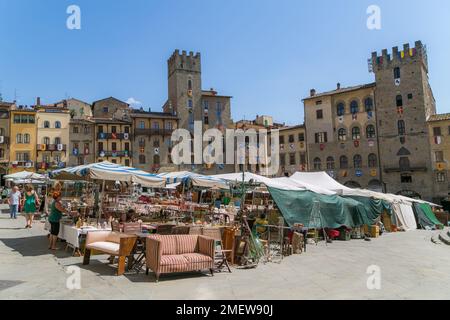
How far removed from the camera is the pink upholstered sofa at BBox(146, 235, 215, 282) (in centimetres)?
675

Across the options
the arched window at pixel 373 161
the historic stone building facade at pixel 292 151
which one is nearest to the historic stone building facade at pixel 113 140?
the historic stone building facade at pixel 292 151

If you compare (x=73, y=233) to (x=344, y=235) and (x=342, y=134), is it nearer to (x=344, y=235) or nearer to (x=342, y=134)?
(x=344, y=235)

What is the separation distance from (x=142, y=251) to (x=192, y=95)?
49330 millimetres

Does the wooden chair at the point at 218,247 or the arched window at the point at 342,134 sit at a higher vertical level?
the arched window at the point at 342,134

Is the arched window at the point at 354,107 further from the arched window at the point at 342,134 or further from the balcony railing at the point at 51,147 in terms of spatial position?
the balcony railing at the point at 51,147

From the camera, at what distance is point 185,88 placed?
55.4 meters

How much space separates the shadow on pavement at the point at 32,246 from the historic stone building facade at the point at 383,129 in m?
39.7

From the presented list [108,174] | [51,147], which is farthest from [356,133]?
[108,174]

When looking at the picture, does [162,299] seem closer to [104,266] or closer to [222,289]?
[222,289]

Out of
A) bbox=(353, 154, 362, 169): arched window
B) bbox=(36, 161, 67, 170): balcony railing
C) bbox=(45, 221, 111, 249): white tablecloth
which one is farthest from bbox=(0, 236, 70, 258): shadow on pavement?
bbox=(353, 154, 362, 169): arched window

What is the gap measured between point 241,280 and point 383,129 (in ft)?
138

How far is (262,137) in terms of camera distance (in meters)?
56.2

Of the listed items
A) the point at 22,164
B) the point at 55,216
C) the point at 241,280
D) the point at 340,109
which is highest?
the point at 340,109

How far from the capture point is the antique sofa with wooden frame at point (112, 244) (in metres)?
7.23
